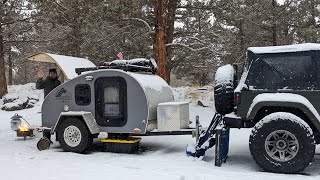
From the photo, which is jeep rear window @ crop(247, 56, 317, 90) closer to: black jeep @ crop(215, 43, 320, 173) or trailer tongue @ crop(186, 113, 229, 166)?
black jeep @ crop(215, 43, 320, 173)

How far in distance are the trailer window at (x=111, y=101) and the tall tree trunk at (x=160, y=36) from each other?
6200 millimetres

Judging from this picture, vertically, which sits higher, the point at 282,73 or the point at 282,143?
the point at 282,73

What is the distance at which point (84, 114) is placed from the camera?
838 cm

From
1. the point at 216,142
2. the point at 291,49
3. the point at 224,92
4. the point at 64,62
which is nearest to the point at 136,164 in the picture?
the point at 216,142

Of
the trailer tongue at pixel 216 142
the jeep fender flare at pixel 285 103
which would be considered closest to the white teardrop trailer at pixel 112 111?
the trailer tongue at pixel 216 142

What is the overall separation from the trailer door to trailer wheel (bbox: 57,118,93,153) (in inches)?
16.7

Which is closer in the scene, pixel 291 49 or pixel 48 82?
pixel 291 49

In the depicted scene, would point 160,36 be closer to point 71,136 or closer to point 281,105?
point 71,136

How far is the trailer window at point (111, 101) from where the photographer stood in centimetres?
843

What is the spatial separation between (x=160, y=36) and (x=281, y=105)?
845 centimetres

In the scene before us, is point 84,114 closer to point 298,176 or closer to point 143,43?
point 298,176

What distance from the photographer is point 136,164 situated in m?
7.14

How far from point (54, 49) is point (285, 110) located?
22034mm

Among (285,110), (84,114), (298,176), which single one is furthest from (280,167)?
(84,114)
